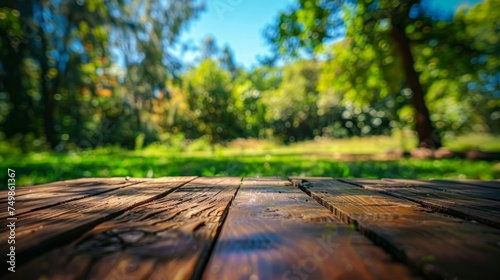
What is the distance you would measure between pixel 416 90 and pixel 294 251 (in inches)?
413

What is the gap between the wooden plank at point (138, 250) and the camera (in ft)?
1.69

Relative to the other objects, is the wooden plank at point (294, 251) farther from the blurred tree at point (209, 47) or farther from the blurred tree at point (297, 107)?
the blurred tree at point (209, 47)

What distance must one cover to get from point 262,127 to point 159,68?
9842mm

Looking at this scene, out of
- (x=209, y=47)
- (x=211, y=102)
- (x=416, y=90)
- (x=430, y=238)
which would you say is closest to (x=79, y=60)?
(x=211, y=102)

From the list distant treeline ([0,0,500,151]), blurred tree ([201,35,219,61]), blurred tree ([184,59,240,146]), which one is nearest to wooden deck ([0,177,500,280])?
distant treeline ([0,0,500,151])

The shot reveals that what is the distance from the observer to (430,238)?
0.67 m

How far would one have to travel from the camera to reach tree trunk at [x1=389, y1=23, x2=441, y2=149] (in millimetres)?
9016

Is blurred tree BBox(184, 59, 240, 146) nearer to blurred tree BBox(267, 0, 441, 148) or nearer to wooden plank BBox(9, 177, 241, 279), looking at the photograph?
blurred tree BBox(267, 0, 441, 148)

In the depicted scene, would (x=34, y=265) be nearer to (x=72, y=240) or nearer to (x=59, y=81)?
(x=72, y=240)

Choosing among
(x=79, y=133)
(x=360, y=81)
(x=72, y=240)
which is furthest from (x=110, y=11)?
(x=72, y=240)

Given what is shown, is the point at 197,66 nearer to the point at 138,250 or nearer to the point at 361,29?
the point at 361,29

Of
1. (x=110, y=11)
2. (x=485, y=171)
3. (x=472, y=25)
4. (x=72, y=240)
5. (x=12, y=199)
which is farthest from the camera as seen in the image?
(x=110, y=11)

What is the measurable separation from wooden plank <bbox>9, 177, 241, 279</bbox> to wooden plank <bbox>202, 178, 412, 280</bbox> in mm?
55

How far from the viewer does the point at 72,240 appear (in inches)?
27.1
